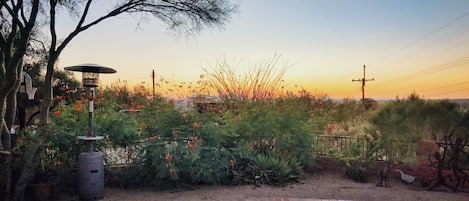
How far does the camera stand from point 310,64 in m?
9.77

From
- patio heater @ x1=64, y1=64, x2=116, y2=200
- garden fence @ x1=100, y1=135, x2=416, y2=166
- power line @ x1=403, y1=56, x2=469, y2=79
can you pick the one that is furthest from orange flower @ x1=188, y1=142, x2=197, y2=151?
power line @ x1=403, y1=56, x2=469, y2=79

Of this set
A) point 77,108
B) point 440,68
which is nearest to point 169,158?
point 77,108

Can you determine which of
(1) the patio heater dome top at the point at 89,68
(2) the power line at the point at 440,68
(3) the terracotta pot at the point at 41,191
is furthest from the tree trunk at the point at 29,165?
(2) the power line at the point at 440,68

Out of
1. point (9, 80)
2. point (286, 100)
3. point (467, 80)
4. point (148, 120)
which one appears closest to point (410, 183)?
point (286, 100)

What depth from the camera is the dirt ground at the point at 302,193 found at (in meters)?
4.66

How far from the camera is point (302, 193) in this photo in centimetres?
488

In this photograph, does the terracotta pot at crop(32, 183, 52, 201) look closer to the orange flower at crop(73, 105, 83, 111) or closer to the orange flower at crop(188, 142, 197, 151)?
the orange flower at crop(73, 105, 83, 111)

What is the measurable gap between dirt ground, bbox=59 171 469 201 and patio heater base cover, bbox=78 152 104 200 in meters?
0.21

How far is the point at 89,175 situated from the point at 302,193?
282 cm

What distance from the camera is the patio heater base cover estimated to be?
4.50 metres

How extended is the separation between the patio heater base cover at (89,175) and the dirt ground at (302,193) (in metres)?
0.21

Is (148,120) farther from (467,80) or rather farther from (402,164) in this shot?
(467,80)

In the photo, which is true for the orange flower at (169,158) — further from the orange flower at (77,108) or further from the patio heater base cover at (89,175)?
the orange flower at (77,108)

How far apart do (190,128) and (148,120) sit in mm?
709
